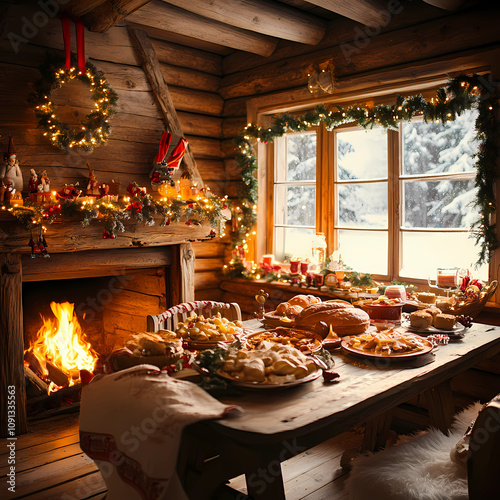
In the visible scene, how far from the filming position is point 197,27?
14.5 ft

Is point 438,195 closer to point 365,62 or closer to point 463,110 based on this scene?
point 463,110

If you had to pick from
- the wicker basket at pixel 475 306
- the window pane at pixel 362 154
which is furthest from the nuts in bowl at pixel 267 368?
the window pane at pixel 362 154

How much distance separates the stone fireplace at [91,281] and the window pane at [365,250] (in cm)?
131

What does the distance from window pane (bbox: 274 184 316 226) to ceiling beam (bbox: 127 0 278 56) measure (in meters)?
1.39

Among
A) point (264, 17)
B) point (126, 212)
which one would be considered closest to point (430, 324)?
point (126, 212)

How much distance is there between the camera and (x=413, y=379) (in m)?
2.17

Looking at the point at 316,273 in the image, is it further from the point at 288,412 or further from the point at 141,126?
the point at 288,412

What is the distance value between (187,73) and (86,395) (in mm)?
3949

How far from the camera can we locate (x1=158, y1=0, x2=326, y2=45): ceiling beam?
3882mm

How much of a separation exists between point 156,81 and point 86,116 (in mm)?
821

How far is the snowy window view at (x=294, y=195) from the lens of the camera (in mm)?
4961

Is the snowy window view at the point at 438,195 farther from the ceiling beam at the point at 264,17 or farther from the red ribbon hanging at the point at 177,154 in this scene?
the red ribbon hanging at the point at 177,154

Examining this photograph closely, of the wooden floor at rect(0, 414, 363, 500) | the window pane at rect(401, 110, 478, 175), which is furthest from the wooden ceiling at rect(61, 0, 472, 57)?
the wooden floor at rect(0, 414, 363, 500)

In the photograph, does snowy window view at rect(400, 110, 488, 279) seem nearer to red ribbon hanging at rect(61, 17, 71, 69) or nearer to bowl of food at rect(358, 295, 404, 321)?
bowl of food at rect(358, 295, 404, 321)
